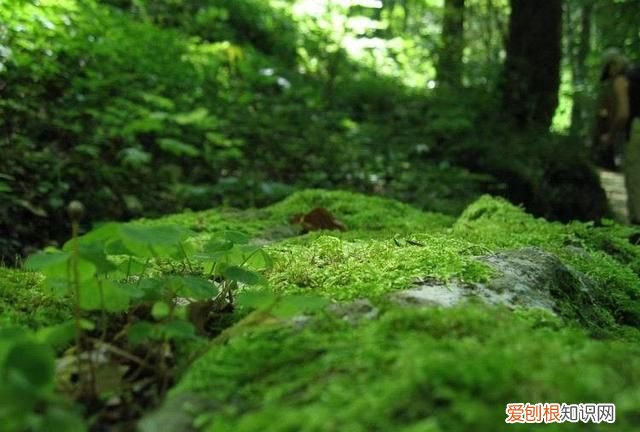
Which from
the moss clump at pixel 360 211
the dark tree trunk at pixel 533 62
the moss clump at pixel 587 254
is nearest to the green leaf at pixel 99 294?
the moss clump at pixel 587 254

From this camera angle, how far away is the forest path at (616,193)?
267 inches

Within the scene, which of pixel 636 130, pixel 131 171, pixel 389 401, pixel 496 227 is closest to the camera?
pixel 389 401

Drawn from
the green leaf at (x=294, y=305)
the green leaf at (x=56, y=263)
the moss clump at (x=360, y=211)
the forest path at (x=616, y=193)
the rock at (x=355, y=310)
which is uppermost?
the green leaf at (x=56, y=263)

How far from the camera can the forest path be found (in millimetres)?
6770

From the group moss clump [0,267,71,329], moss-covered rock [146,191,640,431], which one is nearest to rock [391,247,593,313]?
moss-covered rock [146,191,640,431]

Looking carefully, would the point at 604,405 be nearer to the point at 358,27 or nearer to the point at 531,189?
the point at 531,189

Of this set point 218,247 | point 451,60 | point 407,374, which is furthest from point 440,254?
point 451,60

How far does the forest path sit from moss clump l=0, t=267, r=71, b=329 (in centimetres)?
639

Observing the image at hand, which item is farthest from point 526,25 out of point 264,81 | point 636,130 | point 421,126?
point 264,81

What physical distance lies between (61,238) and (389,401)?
3.85 metres

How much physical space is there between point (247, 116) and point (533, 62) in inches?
167

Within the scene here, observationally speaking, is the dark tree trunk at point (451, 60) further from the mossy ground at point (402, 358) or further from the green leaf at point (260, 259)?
the green leaf at point (260, 259)

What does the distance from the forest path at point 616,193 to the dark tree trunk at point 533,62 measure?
1276 millimetres

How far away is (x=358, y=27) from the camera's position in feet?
25.2
